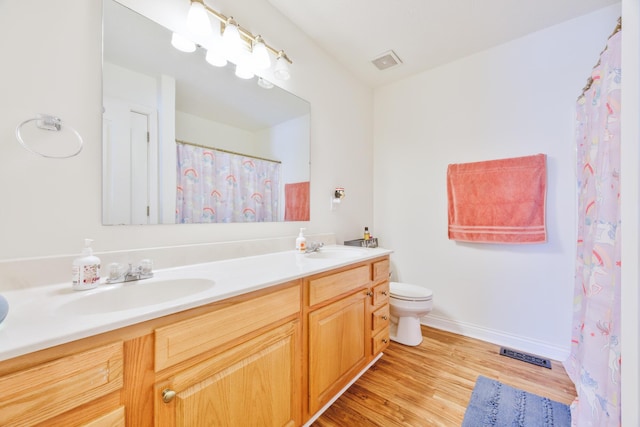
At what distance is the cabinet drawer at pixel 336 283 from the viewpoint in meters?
1.23

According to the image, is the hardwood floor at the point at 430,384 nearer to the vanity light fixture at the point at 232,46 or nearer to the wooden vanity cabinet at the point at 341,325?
the wooden vanity cabinet at the point at 341,325

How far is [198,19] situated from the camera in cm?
126

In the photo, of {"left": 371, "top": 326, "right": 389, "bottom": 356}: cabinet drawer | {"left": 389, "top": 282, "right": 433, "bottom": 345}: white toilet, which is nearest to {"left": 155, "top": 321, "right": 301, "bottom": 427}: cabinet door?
{"left": 371, "top": 326, "right": 389, "bottom": 356}: cabinet drawer

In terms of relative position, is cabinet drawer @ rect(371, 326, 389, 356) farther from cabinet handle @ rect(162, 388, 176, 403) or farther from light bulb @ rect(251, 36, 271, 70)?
light bulb @ rect(251, 36, 271, 70)

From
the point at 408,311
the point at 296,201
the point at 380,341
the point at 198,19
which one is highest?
the point at 198,19

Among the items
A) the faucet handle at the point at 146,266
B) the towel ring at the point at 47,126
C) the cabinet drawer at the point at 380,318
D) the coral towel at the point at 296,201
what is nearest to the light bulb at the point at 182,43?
the towel ring at the point at 47,126

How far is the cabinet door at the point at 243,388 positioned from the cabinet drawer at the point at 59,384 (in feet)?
0.49

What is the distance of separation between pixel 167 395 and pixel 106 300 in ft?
1.39

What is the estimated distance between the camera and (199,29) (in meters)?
1.27

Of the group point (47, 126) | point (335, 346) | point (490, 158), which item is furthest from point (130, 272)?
point (490, 158)

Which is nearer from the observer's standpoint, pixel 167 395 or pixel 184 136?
pixel 167 395

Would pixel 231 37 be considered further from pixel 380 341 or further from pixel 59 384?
pixel 380 341

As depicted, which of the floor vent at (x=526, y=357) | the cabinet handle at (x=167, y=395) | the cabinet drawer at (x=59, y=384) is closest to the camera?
the cabinet drawer at (x=59, y=384)

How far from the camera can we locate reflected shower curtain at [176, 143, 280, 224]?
1.31 metres
